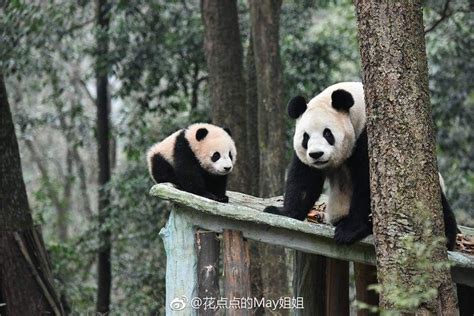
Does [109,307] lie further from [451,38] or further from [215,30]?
[451,38]

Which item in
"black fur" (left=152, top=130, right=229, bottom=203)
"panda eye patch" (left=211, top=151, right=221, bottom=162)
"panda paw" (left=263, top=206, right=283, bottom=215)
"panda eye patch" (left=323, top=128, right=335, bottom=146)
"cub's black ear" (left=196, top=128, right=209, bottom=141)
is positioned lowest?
"panda paw" (left=263, top=206, right=283, bottom=215)

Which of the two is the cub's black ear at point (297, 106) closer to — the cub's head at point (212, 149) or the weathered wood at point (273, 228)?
the weathered wood at point (273, 228)

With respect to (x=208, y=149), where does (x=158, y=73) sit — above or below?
above

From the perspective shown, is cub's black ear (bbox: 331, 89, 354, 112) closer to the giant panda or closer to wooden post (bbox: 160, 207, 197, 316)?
the giant panda

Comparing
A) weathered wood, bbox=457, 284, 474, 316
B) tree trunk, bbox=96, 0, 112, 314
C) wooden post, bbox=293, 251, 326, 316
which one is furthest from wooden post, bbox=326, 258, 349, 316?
tree trunk, bbox=96, 0, 112, 314

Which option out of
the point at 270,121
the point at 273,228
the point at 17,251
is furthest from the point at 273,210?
the point at 17,251

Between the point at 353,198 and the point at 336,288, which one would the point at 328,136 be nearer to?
the point at 353,198

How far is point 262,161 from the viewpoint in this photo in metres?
9.59

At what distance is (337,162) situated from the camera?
584 cm

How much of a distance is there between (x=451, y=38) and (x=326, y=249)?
25.5ft

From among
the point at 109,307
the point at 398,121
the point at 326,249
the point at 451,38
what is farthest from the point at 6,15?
the point at 398,121

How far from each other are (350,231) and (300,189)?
2.35 ft

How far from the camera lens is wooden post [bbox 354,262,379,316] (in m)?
6.76

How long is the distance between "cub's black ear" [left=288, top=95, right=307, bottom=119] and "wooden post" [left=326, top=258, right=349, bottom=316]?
162 cm
